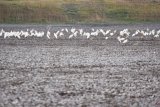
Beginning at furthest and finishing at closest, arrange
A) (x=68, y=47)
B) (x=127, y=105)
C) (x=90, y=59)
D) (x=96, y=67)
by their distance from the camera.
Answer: (x=68, y=47) < (x=90, y=59) < (x=96, y=67) < (x=127, y=105)

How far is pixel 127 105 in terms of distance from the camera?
39.0 feet

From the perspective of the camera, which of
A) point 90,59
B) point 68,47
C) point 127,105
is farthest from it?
point 68,47

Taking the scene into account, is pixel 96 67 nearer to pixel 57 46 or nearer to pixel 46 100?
pixel 46 100

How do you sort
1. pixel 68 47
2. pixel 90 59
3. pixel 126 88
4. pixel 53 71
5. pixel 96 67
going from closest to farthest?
pixel 126 88 < pixel 53 71 < pixel 96 67 < pixel 90 59 < pixel 68 47

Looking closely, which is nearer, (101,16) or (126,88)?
(126,88)

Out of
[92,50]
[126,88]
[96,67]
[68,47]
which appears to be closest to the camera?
[126,88]

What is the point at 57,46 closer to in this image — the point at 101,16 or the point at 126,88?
the point at 126,88

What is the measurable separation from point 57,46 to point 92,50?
3.13 metres

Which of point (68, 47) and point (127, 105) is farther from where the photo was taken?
point (68, 47)

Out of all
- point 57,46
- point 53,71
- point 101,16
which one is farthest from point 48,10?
point 53,71

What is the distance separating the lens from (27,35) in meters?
38.8

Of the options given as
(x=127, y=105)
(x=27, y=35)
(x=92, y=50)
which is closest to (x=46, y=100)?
(x=127, y=105)

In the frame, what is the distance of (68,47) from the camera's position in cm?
2912

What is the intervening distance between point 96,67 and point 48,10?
54.3m
